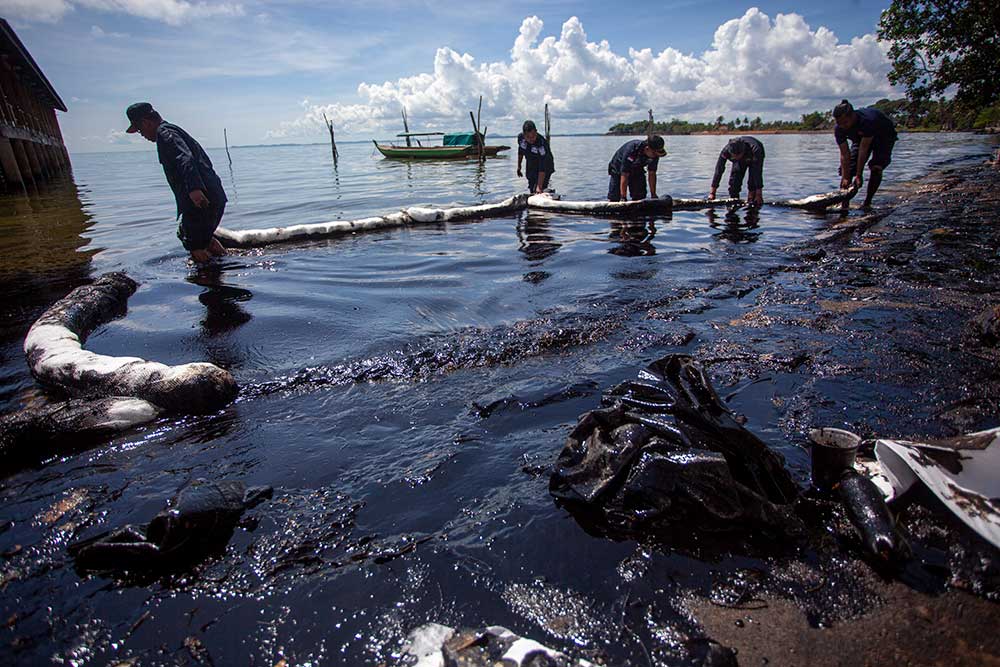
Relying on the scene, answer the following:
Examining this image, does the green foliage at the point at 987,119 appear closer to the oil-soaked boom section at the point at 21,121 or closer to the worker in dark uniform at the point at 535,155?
the worker in dark uniform at the point at 535,155

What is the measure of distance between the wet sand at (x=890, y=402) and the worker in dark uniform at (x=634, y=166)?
12.7 ft

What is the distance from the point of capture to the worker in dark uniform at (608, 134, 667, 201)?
417 inches

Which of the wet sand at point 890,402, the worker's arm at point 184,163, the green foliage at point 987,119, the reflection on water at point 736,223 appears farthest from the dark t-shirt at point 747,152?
the green foliage at point 987,119

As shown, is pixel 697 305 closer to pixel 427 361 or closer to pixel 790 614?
pixel 427 361

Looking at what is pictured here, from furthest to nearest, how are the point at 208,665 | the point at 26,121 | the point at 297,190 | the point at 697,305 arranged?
the point at 26,121 → the point at 297,190 → the point at 697,305 → the point at 208,665

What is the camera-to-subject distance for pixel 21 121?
2319cm

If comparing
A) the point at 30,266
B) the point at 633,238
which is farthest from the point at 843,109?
the point at 30,266

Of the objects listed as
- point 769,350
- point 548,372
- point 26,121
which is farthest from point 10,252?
point 26,121

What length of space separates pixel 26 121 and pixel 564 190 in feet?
86.7

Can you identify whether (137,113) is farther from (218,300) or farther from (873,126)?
(873,126)

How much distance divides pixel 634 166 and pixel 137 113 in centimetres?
914

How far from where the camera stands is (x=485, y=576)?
211cm

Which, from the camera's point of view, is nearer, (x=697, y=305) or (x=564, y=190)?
(x=697, y=305)

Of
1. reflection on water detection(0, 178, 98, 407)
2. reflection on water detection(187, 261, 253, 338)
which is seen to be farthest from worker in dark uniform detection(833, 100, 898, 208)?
reflection on water detection(0, 178, 98, 407)
